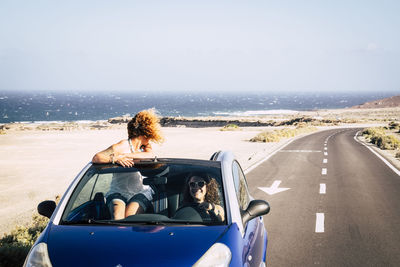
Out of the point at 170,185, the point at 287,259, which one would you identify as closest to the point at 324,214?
the point at 287,259

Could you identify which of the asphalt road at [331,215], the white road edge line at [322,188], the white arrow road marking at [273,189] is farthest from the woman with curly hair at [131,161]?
the white road edge line at [322,188]

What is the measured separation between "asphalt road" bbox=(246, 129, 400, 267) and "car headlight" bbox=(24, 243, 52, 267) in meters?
3.38

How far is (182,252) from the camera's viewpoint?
3.12 m

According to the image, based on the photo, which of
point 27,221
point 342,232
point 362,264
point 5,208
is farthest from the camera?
point 5,208

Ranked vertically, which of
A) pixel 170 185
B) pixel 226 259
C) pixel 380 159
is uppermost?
pixel 170 185

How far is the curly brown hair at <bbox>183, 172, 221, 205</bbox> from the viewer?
418cm

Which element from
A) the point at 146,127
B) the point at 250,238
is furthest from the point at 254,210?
the point at 146,127

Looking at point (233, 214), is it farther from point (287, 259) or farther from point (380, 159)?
point (380, 159)

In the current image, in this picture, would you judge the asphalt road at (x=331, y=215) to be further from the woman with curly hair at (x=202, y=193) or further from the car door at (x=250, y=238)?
the woman with curly hair at (x=202, y=193)

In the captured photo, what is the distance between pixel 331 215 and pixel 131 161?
5769mm

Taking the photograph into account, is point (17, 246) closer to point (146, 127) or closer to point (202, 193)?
point (146, 127)

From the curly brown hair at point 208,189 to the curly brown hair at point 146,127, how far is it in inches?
29.0

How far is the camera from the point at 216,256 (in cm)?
317

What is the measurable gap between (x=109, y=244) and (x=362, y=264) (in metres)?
3.90
